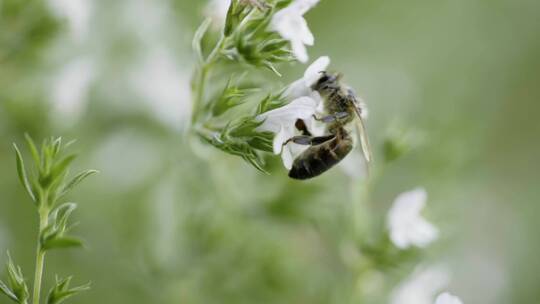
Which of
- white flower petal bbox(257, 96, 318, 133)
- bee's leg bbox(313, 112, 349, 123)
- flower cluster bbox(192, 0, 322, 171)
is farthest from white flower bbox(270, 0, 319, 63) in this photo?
bee's leg bbox(313, 112, 349, 123)

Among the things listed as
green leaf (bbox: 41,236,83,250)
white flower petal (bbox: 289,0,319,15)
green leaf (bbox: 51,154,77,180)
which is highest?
white flower petal (bbox: 289,0,319,15)

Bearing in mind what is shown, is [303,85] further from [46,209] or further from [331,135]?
[46,209]

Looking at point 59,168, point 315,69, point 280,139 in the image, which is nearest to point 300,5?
point 315,69

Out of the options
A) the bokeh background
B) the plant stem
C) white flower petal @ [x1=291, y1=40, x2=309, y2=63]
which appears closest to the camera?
the plant stem

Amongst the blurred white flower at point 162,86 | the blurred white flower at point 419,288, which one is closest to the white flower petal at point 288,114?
the blurred white flower at point 419,288

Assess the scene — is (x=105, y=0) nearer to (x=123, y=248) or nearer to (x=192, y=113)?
(x=123, y=248)

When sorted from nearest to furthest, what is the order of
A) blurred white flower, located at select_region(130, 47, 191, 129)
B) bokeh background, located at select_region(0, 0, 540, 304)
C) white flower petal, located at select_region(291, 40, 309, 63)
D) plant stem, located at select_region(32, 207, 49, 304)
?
plant stem, located at select_region(32, 207, 49, 304), white flower petal, located at select_region(291, 40, 309, 63), bokeh background, located at select_region(0, 0, 540, 304), blurred white flower, located at select_region(130, 47, 191, 129)

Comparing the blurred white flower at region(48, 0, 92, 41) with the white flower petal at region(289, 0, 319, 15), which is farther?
the blurred white flower at region(48, 0, 92, 41)

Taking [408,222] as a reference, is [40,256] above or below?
below

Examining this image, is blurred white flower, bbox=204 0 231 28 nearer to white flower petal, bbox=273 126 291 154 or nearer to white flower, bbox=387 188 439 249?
white flower petal, bbox=273 126 291 154
